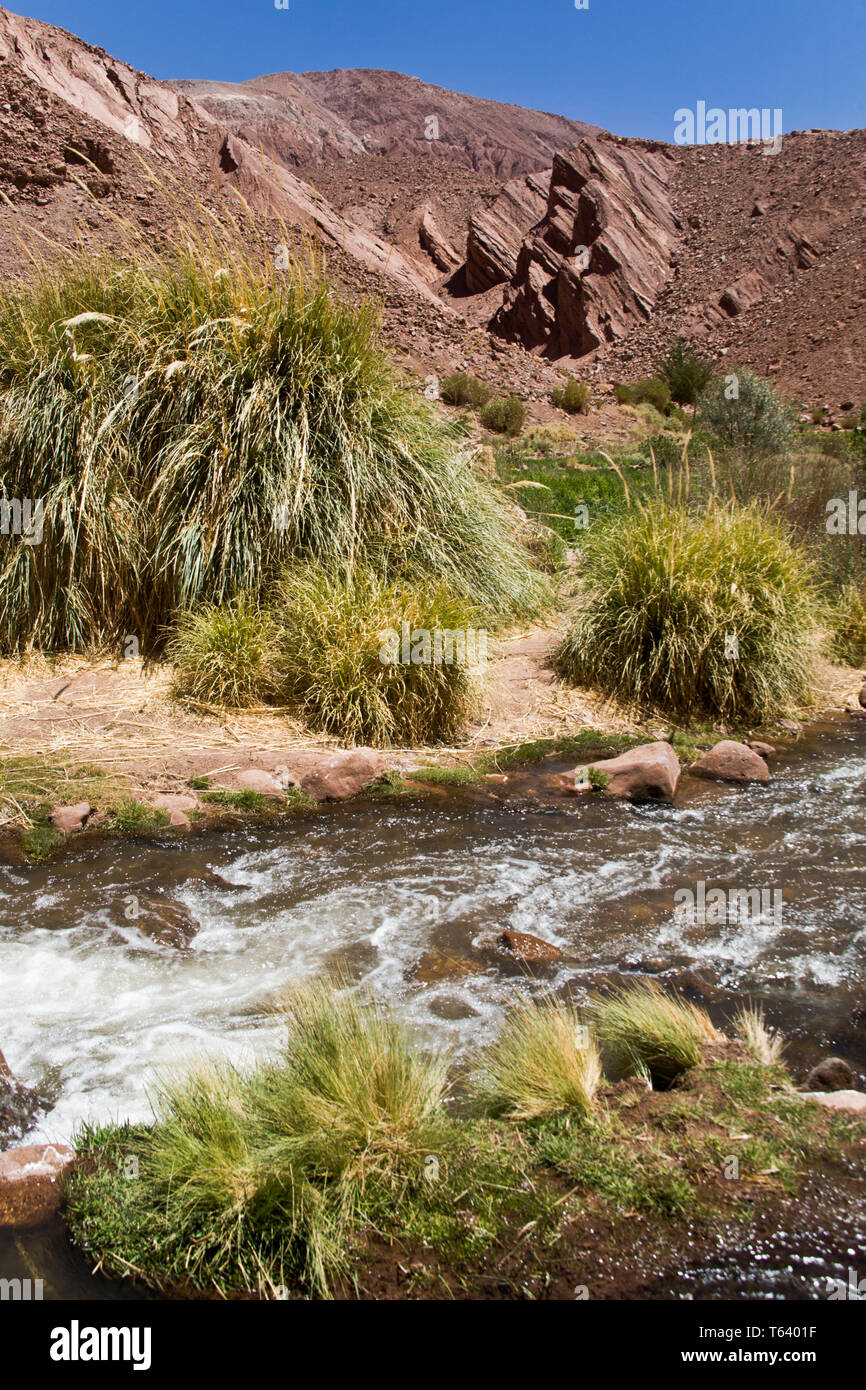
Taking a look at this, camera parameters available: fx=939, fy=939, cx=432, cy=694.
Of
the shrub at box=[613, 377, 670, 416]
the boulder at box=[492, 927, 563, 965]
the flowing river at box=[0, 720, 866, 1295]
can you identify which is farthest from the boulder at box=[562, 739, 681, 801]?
the shrub at box=[613, 377, 670, 416]

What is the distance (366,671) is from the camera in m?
5.57

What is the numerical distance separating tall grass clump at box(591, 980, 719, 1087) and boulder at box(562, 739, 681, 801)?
2313 mm

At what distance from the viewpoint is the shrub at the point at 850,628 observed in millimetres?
7508

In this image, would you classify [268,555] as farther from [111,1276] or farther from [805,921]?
[111,1276]

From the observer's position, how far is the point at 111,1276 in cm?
210

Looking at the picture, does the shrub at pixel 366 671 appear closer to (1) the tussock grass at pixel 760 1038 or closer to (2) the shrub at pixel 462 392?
(1) the tussock grass at pixel 760 1038

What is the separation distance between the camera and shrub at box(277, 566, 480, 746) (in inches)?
217

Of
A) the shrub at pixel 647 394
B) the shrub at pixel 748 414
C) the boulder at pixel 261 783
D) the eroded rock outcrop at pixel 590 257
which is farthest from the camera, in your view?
the eroded rock outcrop at pixel 590 257

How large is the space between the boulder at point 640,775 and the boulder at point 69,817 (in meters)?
2.53

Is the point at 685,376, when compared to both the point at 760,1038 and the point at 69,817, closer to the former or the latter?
the point at 69,817

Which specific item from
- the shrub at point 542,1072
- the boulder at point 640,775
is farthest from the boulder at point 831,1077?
the boulder at point 640,775

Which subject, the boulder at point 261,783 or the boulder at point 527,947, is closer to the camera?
the boulder at point 527,947

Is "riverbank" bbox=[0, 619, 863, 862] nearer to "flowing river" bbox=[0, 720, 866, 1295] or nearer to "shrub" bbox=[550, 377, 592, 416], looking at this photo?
"flowing river" bbox=[0, 720, 866, 1295]
